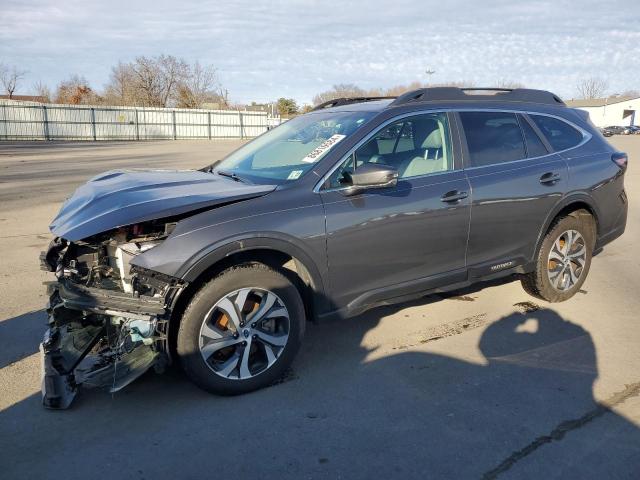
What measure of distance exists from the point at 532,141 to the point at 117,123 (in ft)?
136

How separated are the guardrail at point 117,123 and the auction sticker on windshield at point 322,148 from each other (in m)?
28.6

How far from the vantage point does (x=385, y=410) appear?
3.38 m

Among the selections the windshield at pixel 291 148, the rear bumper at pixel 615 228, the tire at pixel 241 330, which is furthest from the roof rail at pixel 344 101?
the rear bumper at pixel 615 228

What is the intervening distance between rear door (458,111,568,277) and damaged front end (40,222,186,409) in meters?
2.45

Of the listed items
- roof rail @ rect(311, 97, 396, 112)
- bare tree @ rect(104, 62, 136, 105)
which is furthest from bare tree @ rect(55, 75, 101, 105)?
roof rail @ rect(311, 97, 396, 112)

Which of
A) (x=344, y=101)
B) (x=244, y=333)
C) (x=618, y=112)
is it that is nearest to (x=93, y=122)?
(x=344, y=101)

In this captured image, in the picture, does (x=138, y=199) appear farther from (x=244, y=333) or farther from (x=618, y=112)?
(x=618, y=112)

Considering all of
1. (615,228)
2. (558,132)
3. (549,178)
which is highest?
(558,132)

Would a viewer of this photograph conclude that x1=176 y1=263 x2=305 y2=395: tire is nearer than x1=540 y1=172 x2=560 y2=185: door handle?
Yes

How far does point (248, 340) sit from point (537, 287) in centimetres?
303

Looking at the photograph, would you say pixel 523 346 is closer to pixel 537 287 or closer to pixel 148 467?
pixel 537 287

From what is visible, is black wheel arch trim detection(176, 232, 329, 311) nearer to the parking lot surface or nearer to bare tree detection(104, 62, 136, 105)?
the parking lot surface

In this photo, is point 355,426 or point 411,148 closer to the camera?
point 355,426

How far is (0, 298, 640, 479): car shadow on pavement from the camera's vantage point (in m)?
2.83
